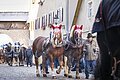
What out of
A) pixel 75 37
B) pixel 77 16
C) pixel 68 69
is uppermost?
pixel 77 16

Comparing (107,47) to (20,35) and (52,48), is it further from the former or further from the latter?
(20,35)

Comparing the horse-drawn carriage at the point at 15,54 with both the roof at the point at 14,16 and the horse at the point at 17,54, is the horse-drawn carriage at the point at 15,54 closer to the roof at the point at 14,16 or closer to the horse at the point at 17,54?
the horse at the point at 17,54

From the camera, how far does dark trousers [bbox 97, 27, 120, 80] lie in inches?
76.9

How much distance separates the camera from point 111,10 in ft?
6.35

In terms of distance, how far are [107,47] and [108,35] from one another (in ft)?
0.25

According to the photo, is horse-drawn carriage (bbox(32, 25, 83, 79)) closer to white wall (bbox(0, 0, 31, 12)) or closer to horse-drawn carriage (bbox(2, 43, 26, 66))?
horse-drawn carriage (bbox(2, 43, 26, 66))

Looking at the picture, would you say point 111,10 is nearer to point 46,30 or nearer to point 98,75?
point 98,75

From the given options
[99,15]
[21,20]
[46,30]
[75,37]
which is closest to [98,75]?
[99,15]

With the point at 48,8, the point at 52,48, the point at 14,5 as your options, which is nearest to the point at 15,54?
the point at 48,8

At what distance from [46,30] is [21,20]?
22.6 metres

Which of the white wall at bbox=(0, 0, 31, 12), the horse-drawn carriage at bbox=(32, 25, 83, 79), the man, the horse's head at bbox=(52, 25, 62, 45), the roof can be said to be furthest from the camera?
the white wall at bbox=(0, 0, 31, 12)

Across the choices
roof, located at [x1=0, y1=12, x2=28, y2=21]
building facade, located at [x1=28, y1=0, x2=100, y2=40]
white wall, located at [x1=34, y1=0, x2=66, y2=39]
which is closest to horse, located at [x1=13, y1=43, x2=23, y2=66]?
building facade, located at [x1=28, y1=0, x2=100, y2=40]

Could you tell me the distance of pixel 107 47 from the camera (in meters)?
2.04

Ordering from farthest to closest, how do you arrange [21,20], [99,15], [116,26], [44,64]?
[21,20], [44,64], [99,15], [116,26]
